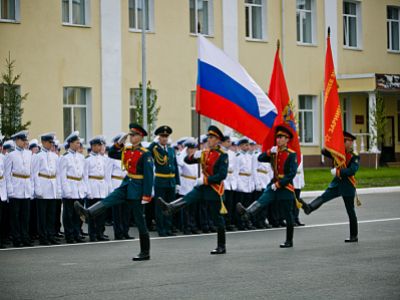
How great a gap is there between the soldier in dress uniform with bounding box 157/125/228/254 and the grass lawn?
50.3 ft

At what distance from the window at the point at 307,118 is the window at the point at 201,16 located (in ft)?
21.8

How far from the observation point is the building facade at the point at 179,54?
99.7 ft

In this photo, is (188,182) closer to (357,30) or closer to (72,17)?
(72,17)

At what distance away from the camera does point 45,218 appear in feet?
53.1

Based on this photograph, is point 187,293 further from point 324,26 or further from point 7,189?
point 324,26

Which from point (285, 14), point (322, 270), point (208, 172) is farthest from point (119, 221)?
point (285, 14)

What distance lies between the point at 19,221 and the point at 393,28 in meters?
32.7

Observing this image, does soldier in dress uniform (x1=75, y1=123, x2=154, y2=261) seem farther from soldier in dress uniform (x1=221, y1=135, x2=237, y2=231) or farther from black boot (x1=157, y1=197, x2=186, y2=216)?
soldier in dress uniform (x1=221, y1=135, x2=237, y2=231)

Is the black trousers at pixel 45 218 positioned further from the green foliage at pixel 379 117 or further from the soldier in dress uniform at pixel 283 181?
the green foliage at pixel 379 117

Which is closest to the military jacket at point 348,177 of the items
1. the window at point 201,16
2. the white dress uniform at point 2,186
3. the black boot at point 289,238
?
the black boot at point 289,238

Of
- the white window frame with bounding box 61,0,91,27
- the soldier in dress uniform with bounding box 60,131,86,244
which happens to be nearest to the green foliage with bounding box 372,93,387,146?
the white window frame with bounding box 61,0,91,27

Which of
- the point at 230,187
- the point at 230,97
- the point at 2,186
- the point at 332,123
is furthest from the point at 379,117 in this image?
the point at 2,186

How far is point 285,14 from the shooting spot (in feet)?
127

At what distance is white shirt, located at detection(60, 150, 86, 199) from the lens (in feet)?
53.2
